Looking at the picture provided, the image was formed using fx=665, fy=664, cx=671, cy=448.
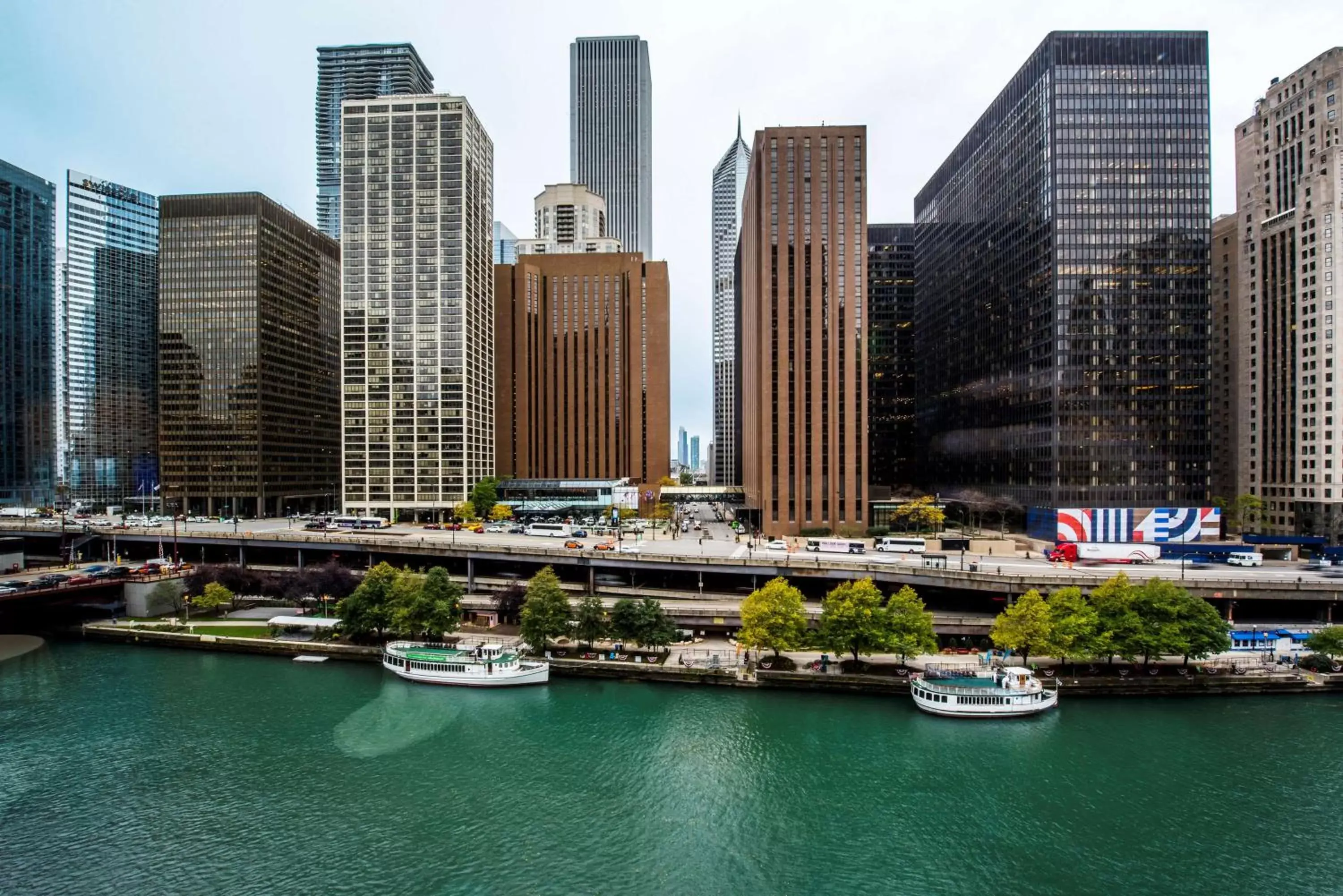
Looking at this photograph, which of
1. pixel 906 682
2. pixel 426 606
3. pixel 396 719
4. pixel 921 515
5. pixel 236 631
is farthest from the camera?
pixel 921 515

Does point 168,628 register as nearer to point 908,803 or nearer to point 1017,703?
point 908,803

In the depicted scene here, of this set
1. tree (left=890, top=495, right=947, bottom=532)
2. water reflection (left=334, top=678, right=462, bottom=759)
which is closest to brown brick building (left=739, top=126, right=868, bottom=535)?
tree (left=890, top=495, right=947, bottom=532)

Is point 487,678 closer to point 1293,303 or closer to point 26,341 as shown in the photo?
point 1293,303

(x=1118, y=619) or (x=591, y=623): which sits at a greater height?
(x=1118, y=619)

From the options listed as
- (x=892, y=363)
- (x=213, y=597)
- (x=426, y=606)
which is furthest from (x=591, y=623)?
(x=892, y=363)

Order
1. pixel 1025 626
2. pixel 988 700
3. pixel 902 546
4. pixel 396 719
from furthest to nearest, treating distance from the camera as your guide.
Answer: pixel 902 546 < pixel 1025 626 < pixel 988 700 < pixel 396 719

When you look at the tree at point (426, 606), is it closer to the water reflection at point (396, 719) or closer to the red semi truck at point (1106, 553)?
the water reflection at point (396, 719)
